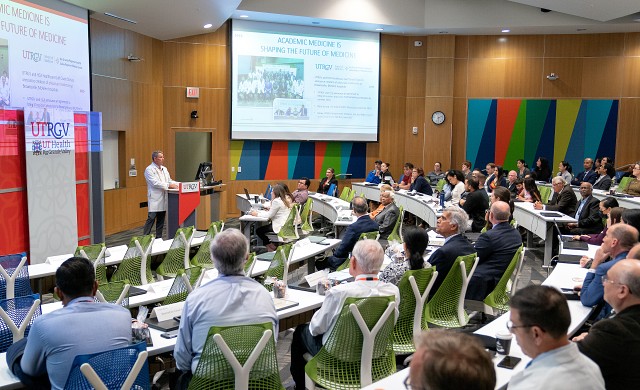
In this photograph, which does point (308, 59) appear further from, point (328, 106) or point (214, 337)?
point (214, 337)

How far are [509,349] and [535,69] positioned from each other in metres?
14.6

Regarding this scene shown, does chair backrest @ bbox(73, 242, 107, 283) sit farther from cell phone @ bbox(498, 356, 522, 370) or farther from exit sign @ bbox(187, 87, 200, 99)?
exit sign @ bbox(187, 87, 200, 99)

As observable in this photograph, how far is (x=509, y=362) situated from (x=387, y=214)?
585cm

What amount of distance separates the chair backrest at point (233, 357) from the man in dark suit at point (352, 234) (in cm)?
347

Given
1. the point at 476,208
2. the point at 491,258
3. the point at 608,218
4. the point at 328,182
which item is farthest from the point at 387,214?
the point at 328,182

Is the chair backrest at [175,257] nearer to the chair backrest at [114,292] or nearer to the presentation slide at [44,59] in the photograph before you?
the chair backrest at [114,292]

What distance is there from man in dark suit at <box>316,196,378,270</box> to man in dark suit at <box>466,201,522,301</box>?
1.45 metres

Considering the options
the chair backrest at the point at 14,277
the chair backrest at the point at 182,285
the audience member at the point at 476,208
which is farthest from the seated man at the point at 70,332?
the audience member at the point at 476,208

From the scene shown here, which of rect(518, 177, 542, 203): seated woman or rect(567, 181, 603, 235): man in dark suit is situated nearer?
rect(567, 181, 603, 235): man in dark suit

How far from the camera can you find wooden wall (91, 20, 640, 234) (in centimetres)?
1426

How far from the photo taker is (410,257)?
188 inches

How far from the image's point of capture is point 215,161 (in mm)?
14758

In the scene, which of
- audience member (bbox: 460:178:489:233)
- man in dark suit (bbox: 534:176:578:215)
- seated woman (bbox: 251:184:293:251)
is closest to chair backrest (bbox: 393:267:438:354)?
audience member (bbox: 460:178:489:233)

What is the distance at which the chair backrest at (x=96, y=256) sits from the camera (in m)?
5.38
